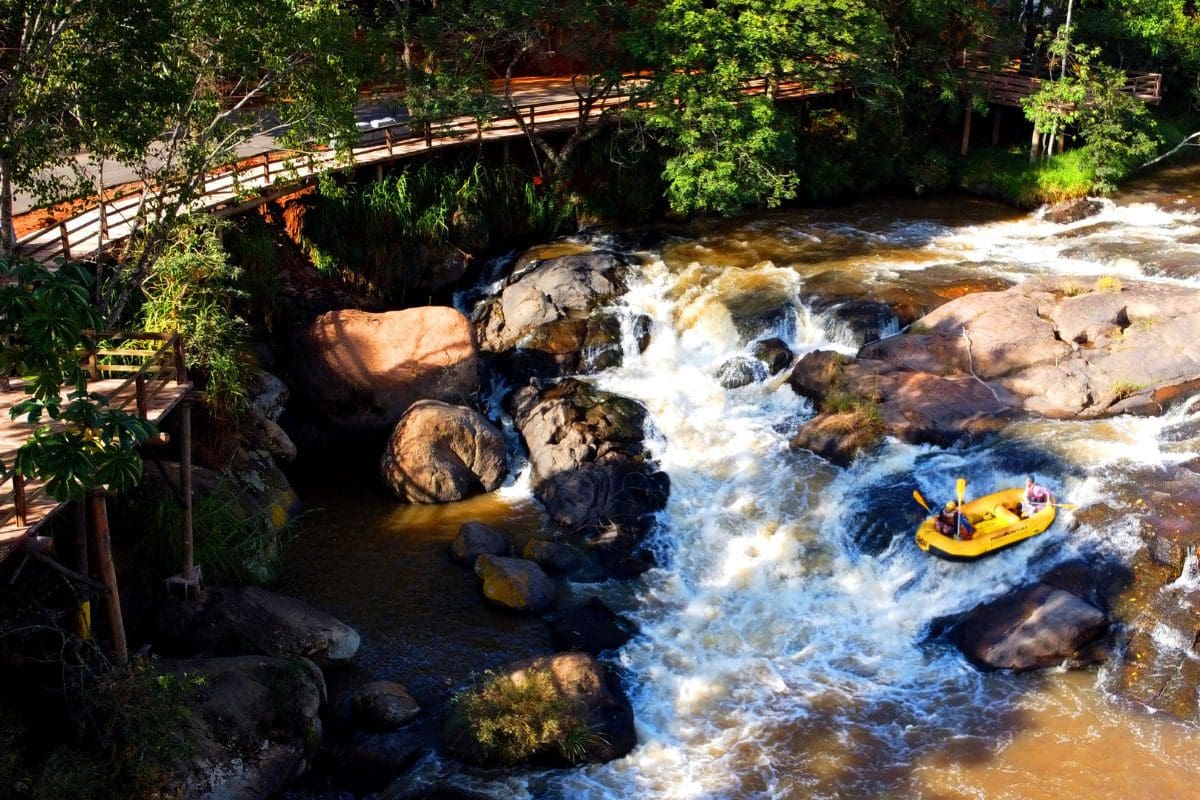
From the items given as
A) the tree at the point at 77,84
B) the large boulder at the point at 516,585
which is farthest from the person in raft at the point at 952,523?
the tree at the point at 77,84

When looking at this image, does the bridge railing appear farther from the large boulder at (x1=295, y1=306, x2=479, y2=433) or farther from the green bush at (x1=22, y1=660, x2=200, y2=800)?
the large boulder at (x1=295, y1=306, x2=479, y2=433)

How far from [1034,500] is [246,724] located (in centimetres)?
1023

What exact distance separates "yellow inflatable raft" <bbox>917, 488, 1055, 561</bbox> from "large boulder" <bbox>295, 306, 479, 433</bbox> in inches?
329

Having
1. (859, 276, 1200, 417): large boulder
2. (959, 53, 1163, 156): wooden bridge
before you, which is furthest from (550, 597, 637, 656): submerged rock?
(959, 53, 1163, 156): wooden bridge

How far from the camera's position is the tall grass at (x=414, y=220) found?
21.8 m

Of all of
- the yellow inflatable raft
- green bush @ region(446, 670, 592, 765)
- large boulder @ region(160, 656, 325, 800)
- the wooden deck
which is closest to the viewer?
large boulder @ region(160, 656, 325, 800)

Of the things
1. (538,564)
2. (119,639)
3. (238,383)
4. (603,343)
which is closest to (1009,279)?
(603,343)

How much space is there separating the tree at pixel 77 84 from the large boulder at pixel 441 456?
241 inches

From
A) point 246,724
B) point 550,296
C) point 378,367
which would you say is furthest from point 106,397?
point 550,296

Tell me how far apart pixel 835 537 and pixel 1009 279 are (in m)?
7.88

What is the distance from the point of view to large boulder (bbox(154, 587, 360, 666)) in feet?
44.1

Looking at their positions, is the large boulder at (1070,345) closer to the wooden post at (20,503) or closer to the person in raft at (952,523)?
the person in raft at (952,523)

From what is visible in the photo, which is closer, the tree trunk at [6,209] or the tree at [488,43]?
the tree trunk at [6,209]

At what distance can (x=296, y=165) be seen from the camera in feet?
66.0
